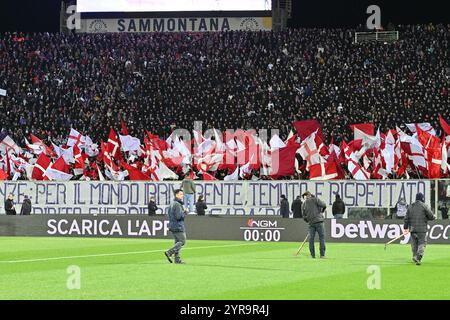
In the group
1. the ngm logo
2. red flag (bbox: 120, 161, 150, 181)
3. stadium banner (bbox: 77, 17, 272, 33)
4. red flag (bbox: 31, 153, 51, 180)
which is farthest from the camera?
stadium banner (bbox: 77, 17, 272, 33)

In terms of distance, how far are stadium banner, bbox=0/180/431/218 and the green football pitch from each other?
924cm

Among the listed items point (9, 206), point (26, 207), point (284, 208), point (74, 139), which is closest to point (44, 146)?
point (74, 139)

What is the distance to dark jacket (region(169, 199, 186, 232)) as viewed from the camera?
2444cm

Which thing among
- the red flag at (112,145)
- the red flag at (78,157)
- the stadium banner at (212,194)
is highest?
the red flag at (112,145)

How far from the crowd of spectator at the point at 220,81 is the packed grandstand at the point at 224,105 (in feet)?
0.33

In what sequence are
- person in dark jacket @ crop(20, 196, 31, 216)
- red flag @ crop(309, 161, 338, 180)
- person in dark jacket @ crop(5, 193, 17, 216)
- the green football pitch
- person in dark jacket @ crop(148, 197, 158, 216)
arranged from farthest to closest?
person in dark jacket @ crop(20, 196, 31, 216)
person in dark jacket @ crop(5, 193, 17, 216)
person in dark jacket @ crop(148, 197, 158, 216)
red flag @ crop(309, 161, 338, 180)
the green football pitch

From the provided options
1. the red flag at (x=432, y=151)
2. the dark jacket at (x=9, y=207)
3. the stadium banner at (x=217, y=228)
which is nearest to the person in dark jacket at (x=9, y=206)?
the dark jacket at (x=9, y=207)

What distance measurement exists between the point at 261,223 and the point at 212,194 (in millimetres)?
5366

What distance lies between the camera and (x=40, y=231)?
4506 centimetres

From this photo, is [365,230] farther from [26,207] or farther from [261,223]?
[26,207]

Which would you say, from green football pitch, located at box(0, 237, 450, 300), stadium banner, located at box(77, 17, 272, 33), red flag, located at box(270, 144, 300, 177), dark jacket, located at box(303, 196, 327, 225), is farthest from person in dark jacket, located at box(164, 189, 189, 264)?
stadium banner, located at box(77, 17, 272, 33)

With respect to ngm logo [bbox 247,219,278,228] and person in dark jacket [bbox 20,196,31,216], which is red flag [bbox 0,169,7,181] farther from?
ngm logo [bbox 247,219,278,228]

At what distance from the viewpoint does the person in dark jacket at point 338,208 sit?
42.5 metres

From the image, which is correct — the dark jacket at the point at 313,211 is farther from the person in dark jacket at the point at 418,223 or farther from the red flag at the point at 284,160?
the red flag at the point at 284,160
